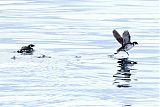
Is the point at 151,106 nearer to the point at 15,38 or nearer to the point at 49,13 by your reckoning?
the point at 15,38

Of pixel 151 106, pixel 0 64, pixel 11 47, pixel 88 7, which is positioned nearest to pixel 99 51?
pixel 11 47

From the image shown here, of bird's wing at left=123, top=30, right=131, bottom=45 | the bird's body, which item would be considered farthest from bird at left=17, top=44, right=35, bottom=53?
bird's wing at left=123, top=30, right=131, bottom=45

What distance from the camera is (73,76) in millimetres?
20078

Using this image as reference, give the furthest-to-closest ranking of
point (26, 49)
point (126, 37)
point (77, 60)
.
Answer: point (126, 37) → point (26, 49) → point (77, 60)

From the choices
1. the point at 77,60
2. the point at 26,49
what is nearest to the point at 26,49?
the point at 26,49

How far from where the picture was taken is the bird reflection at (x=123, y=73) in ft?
63.1

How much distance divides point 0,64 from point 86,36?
7735 millimetres

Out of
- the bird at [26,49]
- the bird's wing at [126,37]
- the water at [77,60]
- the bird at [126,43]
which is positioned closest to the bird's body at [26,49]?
the bird at [26,49]

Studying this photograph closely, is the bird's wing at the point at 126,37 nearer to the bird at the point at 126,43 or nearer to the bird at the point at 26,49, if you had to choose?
the bird at the point at 126,43

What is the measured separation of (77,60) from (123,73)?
240cm

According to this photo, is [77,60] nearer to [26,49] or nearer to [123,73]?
[26,49]

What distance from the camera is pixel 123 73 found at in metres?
20.9

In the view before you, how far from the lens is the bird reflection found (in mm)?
19219

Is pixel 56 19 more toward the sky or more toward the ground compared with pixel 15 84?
more toward the sky
